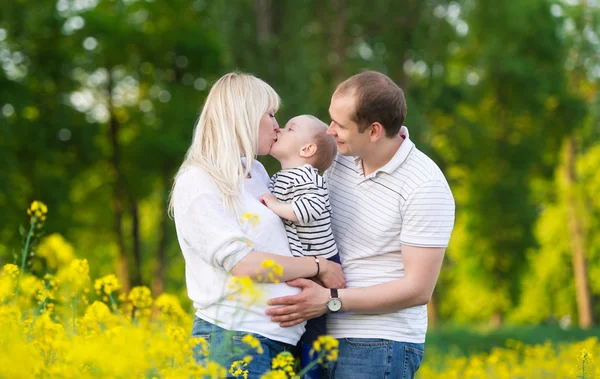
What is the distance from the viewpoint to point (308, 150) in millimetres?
3904

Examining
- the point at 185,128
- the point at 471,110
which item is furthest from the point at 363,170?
the point at 471,110

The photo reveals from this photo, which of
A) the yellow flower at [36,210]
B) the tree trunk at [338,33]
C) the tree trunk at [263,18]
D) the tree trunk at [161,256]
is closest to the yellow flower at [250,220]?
the yellow flower at [36,210]

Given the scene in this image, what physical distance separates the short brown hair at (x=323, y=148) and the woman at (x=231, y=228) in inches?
12.1

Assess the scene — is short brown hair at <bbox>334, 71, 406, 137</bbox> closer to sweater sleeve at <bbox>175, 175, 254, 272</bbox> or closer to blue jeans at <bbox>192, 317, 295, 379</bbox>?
sweater sleeve at <bbox>175, 175, 254, 272</bbox>

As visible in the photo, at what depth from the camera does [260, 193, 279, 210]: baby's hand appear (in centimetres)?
366

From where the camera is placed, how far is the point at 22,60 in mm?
19391

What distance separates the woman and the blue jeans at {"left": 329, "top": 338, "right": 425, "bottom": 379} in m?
0.22

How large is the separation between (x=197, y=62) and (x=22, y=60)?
15.0 ft

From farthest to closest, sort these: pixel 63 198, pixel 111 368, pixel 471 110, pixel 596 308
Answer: pixel 596 308, pixel 471 110, pixel 63 198, pixel 111 368

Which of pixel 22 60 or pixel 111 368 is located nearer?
pixel 111 368

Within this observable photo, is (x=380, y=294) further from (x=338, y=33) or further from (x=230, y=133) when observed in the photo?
(x=338, y=33)

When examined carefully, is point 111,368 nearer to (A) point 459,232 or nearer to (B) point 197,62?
(B) point 197,62

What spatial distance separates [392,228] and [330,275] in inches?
12.7

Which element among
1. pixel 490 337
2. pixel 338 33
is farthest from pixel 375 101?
pixel 338 33
